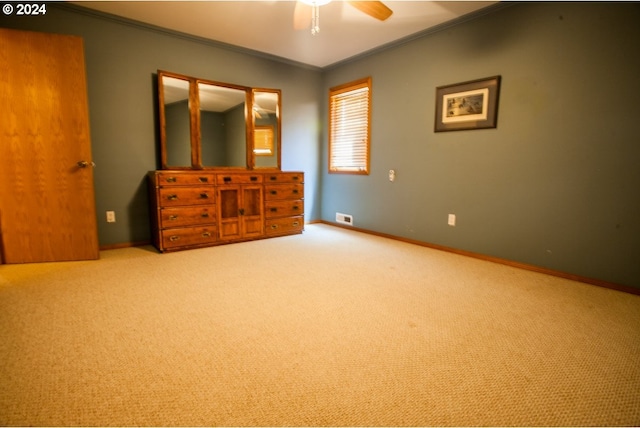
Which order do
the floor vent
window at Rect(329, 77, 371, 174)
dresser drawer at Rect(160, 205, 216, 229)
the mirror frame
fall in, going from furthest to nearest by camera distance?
the floor vent
window at Rect(329, 77, 371, 174)
the mirror frame
dresser drawer at Rect(160, 205, 216, 229)

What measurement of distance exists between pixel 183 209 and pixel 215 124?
1189 mm

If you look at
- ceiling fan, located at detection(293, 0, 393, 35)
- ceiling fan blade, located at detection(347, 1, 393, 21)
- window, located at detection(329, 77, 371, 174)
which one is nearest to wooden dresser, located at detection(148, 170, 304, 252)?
window, located at detection(329, 77, 371, 174)

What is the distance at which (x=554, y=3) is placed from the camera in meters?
2.48

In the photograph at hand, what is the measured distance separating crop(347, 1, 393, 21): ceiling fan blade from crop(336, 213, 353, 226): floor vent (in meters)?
2.66

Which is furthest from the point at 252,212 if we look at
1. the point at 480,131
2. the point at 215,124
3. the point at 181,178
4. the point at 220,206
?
the point at 480,131

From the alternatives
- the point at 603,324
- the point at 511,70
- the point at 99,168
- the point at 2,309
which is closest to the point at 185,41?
the point at 99,168

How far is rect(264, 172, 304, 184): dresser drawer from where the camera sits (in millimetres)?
3838

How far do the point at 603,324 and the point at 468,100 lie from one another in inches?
87.8

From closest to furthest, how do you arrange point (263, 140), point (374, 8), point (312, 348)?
point (312, 348) → point (374, 8) → point (263, 140)

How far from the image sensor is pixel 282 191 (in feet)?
13.0

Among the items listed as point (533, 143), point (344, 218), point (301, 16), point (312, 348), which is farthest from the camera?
point (344, 218)

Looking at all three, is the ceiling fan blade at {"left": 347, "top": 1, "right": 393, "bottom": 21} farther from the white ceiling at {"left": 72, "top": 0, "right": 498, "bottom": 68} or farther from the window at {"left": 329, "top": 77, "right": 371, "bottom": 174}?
the window at {"left": 329, "top": 77, "right": 371, "bottom": 174}

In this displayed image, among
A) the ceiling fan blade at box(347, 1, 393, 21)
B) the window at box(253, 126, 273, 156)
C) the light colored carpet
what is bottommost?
the light colored carpet

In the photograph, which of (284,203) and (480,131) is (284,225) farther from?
(480,131)
